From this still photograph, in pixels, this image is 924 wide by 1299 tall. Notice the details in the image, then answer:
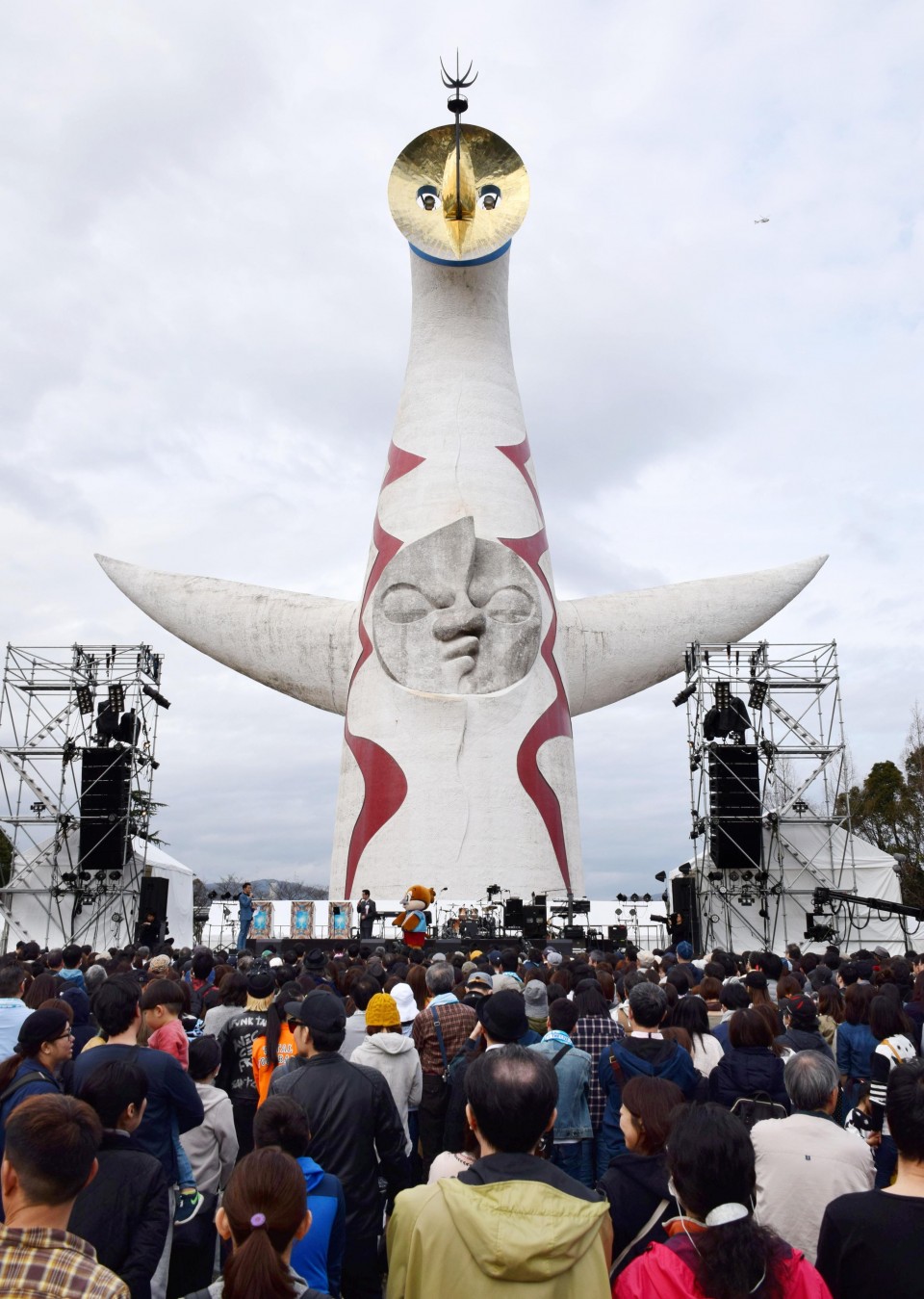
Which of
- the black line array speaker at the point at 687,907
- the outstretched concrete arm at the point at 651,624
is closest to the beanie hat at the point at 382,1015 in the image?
the black line array speaker at the point at 687,907

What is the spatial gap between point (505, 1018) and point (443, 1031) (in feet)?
3.86

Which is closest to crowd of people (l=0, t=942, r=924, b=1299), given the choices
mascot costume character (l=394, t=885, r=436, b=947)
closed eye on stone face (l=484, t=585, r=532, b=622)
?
mascot costume character (l=394, t=885, r=436, b=947)

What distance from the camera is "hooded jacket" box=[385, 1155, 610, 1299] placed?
7.29 ft

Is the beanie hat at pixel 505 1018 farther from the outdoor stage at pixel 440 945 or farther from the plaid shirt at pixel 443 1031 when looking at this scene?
A: the outdoor stage at pixel 440 945

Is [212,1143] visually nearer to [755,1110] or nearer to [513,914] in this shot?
[755,1110]

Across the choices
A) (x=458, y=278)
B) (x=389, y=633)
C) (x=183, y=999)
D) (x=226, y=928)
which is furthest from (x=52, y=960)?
(x=458, y=278)

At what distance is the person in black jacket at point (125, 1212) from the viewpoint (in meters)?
2.88

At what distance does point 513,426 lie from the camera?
21.8 metres

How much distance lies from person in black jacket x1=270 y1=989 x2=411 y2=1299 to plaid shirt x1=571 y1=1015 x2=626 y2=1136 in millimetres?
1170

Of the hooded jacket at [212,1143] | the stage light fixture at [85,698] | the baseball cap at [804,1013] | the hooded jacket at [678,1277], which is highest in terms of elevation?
the stage light fixture at [85,698]

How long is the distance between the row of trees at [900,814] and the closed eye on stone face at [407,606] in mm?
15623

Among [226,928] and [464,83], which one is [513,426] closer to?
[464,83]

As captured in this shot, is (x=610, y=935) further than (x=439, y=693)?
No

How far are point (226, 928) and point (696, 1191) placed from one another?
21.6 meters
